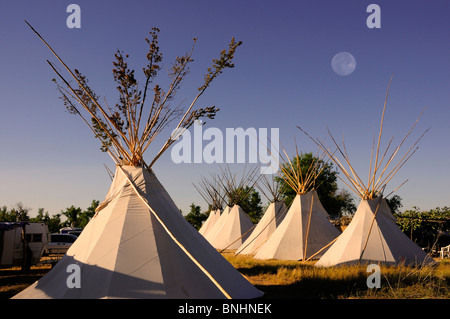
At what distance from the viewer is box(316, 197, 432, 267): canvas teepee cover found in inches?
391

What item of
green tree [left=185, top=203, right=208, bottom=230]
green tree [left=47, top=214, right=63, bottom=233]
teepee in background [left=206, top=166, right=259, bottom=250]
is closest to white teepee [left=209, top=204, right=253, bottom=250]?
teepee in background [left=206, top=166, right=259, bottom=250]

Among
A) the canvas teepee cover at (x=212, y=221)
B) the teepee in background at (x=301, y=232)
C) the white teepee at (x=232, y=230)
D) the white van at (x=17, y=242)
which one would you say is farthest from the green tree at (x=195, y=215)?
the white van at (x=17, y=242)

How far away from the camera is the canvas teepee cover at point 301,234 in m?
13.3

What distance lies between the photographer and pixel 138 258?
5.09 m

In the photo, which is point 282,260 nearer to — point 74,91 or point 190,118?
point 190,118

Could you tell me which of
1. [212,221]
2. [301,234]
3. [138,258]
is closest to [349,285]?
[138,258]

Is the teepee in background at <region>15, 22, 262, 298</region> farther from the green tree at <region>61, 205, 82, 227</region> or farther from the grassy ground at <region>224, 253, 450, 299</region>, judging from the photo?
the green tree at <region>61, 205, 82, 227</region>

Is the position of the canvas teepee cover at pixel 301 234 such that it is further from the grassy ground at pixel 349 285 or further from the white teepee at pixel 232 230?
the white teepee at pixel 232 230

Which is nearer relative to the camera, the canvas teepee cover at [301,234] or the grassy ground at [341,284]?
the grassy ground at [341,284]

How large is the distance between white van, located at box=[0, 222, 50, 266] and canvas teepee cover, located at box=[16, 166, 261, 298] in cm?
498

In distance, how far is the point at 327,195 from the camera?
101 ft

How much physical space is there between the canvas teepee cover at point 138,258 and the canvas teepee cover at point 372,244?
506cm

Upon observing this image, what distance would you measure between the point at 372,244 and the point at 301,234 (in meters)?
3.59
